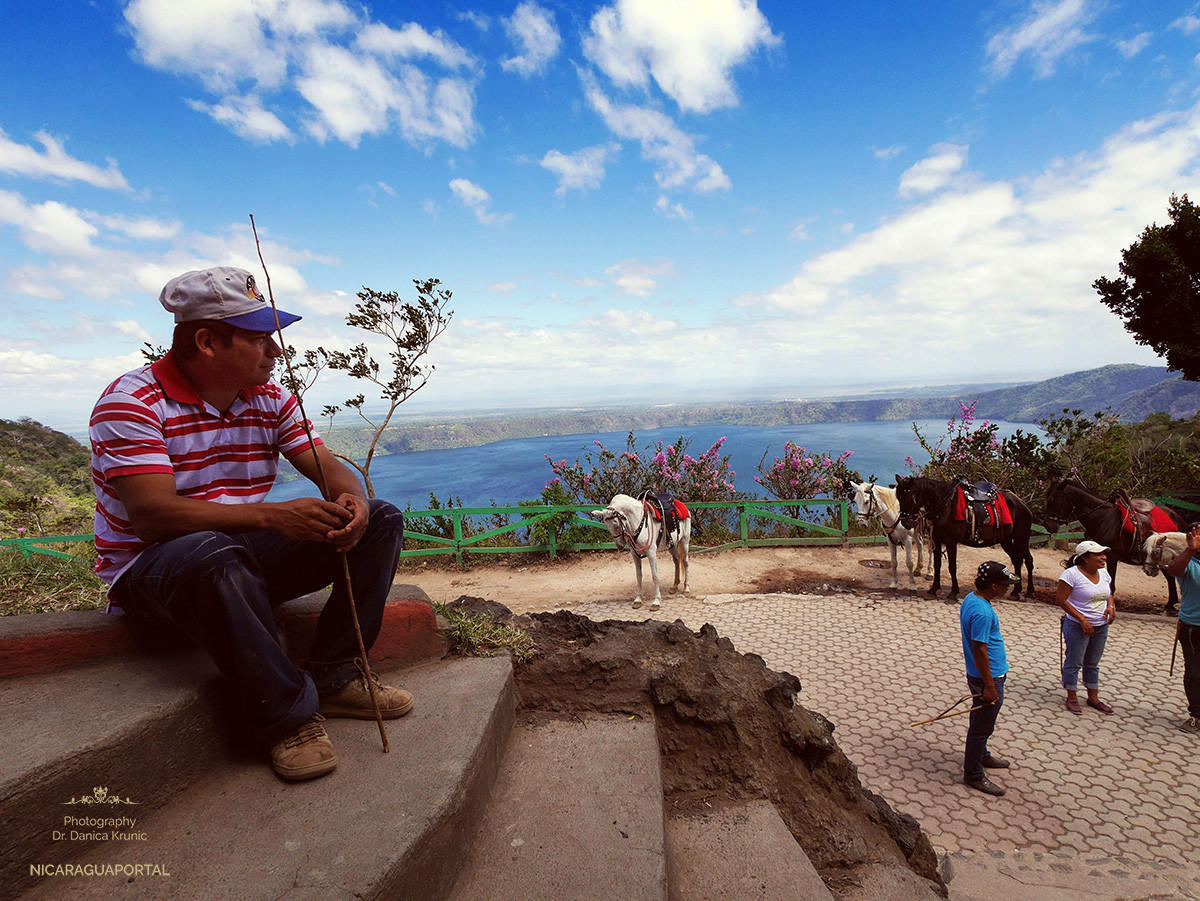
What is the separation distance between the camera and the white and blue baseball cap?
2.00 m

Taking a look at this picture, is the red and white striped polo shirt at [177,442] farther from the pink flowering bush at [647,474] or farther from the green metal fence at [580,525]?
the pink flowering bush at [647,474]

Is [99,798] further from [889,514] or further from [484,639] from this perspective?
[889,514]

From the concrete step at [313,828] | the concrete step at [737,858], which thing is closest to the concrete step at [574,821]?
the concrete step at [313,828]

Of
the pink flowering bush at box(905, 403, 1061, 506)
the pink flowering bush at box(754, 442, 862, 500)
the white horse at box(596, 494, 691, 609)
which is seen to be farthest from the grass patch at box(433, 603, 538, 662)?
the pink flowering bush at box(754, 442, 862, 500)

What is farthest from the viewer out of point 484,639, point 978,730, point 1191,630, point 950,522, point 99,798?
point 950,522

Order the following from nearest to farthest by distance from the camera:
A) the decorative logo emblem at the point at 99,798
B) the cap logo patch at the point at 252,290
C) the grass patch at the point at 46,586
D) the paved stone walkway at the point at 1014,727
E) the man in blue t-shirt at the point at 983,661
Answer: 1. the decorative logo emblem at the point at 99,798
2. the cap logo patch at the point at 252,290
3. the grass patch at the point at 46,586
4. the paved stone walkway at the point at 1014,727
5. the man in blue t-shirt at the point at 983,661

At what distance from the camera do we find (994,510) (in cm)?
825

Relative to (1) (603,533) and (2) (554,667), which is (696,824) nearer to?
(2) (554,667)

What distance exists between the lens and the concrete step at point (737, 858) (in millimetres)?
1895

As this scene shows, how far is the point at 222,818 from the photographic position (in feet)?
5.40

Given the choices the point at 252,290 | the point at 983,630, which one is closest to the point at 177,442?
the point at 252,290

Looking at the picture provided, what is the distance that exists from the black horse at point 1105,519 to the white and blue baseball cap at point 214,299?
32.2 ft

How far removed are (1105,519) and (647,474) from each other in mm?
8881

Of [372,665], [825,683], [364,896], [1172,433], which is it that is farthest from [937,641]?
[1172,433]
